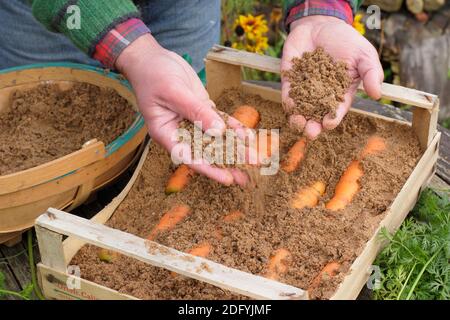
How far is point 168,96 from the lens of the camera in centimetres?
187

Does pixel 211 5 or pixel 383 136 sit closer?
pixel 383 136

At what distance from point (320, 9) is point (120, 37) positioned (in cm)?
62

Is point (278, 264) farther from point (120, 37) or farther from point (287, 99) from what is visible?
point (120, 37)

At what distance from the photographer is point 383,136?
2.10 meters

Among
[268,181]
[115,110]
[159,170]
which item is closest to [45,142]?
[115,110]

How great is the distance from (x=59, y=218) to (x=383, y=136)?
99 centimetres

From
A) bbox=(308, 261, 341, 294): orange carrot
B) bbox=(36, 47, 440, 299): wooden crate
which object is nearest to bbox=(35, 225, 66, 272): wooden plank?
bbox=(36, 47, 440, 299): wooden crate

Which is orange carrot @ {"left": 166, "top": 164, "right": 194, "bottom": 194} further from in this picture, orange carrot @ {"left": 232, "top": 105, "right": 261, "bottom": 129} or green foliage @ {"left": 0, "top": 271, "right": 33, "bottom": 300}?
green foliage @ {"left": 0, "top": 271, "right": 33, "bottom": 300}

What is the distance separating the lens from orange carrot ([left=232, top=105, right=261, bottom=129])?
2199mm

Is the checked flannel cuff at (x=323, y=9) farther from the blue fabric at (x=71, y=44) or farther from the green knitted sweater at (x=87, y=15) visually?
the blue fabric at (x=71, y=44)

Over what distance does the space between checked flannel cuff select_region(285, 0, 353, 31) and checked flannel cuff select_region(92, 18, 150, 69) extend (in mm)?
496

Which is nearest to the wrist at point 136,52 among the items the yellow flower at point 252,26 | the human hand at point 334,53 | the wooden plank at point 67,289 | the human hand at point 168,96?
the human hand at point 168,96

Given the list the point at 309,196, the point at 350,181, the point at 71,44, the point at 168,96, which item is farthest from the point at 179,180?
the point at 71,44

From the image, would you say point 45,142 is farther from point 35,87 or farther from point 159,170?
point 159,170
